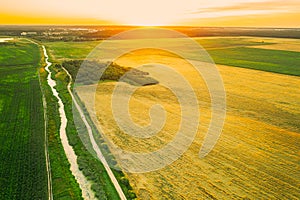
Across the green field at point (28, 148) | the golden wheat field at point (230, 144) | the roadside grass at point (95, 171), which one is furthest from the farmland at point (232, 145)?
the green field at point (28, 148)

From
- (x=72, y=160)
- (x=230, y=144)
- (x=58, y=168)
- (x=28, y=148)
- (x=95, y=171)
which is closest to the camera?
(x=95, y=171)

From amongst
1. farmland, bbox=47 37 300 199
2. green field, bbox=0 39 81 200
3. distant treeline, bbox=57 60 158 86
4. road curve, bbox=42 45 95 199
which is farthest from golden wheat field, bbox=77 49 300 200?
green field, bbox=0 39 81 200

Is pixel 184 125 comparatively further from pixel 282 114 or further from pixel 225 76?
pixel 225 76

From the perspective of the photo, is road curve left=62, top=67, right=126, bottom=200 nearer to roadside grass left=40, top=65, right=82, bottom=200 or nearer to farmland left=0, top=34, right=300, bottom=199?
farmland left=0, top=34, right=300, bottom=199

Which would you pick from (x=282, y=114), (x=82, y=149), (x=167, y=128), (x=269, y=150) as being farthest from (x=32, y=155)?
(x=282, y=114)

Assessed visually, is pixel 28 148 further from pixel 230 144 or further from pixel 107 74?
pixel 107 74

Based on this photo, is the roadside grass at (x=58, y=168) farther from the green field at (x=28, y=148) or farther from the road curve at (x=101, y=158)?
the road curve at (x=101, y=158)


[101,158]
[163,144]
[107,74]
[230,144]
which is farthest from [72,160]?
[107,74]
